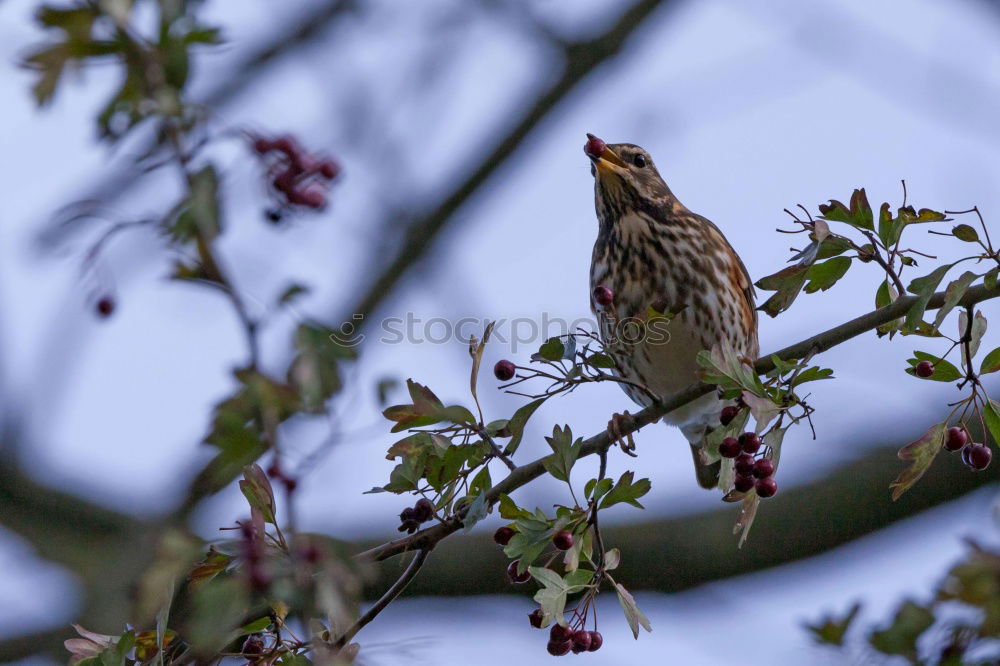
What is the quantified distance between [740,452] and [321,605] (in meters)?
1.45

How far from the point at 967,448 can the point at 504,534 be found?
1.23 m

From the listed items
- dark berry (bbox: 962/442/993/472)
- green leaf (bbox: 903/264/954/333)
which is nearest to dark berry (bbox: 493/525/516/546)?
green leaf (bbox: 903/264/954/333)

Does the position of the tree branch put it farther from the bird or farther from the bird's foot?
the bird

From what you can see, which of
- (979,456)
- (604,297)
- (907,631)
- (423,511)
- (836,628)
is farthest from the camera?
(604,297)

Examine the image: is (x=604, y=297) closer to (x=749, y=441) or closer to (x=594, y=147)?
(x=749, y=441)

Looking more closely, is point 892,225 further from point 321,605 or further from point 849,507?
point 849,507

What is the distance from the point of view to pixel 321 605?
79.4 inches

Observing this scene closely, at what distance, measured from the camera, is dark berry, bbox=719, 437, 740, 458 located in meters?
3.09

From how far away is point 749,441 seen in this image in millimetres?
3137

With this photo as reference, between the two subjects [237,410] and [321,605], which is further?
[237,410]

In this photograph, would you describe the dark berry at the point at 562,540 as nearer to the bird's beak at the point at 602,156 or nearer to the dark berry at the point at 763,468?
the dark berry at the point at 763,468

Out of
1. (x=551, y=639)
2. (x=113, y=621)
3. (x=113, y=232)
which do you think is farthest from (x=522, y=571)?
(x=113, y=621)

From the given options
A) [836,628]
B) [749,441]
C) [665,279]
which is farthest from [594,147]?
[836,628]

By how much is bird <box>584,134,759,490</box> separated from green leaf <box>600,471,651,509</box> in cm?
171
